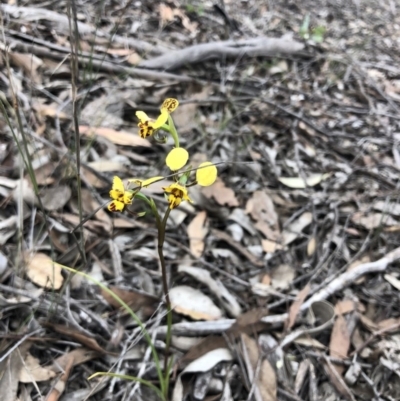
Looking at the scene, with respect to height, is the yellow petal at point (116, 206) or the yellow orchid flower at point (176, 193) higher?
the yellow orchid flower at point (176, 193)

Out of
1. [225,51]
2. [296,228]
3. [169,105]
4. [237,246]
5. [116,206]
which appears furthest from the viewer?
[225,51]

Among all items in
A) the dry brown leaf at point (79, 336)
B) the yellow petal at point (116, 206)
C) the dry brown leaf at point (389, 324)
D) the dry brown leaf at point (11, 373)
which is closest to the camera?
the yellow petal at point (116, 206)

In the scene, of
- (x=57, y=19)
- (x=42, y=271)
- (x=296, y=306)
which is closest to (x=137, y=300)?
(x=42, y=271)

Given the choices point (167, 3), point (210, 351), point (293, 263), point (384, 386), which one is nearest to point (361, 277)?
point (293, 263)

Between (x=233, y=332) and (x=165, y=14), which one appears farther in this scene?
(x=165, y=14)

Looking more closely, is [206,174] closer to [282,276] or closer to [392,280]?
[282,276]

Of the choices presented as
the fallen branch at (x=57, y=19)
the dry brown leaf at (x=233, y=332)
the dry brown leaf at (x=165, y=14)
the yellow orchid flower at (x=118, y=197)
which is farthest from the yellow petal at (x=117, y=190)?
the dry brown leaf at (x=165, y=14)

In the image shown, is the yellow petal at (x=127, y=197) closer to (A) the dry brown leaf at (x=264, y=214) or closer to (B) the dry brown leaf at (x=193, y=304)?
(B) the dry brown leaf at (x=193, y=304)
